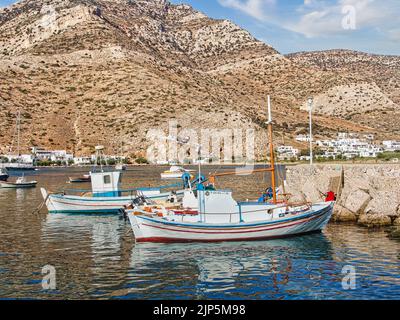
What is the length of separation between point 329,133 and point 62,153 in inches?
3590

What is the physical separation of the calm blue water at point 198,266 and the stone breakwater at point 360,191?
7.52ft

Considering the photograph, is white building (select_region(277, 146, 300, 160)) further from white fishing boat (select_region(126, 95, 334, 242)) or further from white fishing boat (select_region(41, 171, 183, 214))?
white fishing boat (select_region(126, 95, 334, 242))

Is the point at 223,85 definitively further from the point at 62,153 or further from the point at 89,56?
the point at 62,153

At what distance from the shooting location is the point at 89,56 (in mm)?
176500

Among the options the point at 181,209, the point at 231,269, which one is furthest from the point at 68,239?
the point at 231,269

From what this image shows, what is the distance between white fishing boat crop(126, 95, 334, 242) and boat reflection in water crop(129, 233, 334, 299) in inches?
28.0

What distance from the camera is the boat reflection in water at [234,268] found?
62.0ft

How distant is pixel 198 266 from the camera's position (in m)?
23.0

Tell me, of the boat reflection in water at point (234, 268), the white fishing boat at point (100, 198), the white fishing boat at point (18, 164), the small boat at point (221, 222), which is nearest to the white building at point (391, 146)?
the white fishing boat at point (18, 164)

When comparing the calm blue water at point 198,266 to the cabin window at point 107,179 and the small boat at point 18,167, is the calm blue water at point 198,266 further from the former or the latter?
the small boat at point 18,167

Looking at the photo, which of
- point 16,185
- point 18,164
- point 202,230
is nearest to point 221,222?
point 202,230

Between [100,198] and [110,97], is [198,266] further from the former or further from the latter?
[110,97]

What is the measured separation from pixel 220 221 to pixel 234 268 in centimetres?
701

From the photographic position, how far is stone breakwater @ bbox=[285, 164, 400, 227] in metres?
33.8
